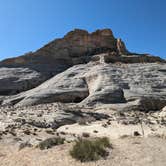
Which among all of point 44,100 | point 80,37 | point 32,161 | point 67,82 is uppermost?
point 80,37

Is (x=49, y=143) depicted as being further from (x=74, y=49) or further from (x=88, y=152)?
(x=74, y=49)

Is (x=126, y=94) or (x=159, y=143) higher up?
(x=126, y=94)

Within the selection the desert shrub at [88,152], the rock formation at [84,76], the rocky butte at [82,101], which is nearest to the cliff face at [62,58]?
the rock formation at [84,76]

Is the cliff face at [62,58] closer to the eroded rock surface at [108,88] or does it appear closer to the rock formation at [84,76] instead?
the rock formation at [84,76]

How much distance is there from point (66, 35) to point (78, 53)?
5.74 m

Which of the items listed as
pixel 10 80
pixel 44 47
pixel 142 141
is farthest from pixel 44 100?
pixel 44 47

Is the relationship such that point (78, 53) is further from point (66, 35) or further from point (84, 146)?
point (84, 146)

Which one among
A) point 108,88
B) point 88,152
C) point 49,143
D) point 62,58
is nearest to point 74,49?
point 62,58

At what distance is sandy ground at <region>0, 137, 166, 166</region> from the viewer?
8.45 m

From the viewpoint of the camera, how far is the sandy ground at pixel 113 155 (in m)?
8.45

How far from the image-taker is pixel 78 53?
61.3 meters

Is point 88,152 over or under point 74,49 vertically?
under

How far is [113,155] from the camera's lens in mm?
9227

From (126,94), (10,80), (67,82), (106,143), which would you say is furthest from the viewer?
(10,80)
